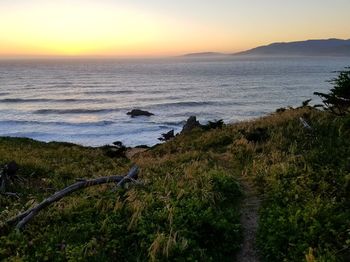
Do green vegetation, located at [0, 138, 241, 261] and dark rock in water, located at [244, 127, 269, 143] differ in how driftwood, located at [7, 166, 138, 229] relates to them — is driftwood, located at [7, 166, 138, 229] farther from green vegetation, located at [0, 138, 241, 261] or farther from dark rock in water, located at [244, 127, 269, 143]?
dark rock in water, located at [244, 127, 269, 143]

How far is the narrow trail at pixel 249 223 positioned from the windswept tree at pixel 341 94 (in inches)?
240

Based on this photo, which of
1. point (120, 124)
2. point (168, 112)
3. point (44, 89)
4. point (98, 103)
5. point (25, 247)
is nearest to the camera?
point (25, 247)

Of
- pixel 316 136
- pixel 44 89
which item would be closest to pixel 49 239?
pixel 316 136

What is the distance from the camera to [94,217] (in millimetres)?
8727

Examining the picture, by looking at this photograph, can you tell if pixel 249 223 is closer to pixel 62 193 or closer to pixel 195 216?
pixel 195 216

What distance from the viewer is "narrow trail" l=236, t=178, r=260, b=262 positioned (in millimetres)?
7547

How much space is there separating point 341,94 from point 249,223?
28.1 ft

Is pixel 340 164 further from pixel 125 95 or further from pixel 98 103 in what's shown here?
pixel 125 95

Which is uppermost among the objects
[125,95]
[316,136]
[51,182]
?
[316,136]

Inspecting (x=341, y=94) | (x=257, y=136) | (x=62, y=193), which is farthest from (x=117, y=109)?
(x=62, y=193)

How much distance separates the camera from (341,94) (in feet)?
50.0

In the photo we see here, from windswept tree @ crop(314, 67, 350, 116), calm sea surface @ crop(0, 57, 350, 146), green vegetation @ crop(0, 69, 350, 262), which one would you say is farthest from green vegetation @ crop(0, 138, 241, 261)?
calm sea surface @ crop(0, 57, 350, 146)

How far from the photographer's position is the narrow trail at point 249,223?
24.8 feet

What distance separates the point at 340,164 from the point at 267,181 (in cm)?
189
